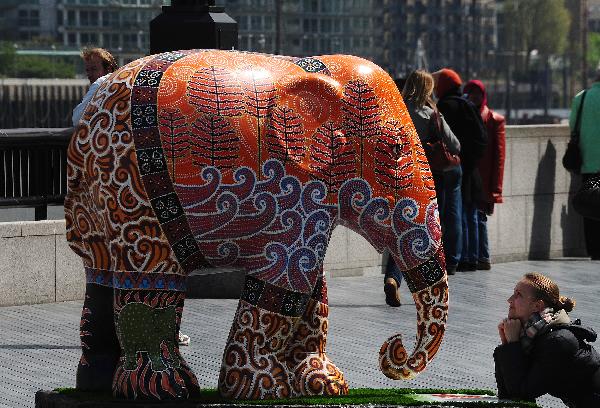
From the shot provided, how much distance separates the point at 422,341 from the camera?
23.2 ft

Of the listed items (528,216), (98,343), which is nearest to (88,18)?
(528,216)

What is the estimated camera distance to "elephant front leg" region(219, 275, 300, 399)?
6883 millimetres

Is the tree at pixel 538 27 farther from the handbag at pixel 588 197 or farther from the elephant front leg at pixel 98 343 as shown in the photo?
the elephant front leg at pixel 98 343

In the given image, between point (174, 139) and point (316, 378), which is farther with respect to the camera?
point (316, 378)

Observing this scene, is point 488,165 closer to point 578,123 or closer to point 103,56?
point 578,123

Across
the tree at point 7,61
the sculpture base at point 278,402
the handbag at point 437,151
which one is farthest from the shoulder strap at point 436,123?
the tree at point 7,61

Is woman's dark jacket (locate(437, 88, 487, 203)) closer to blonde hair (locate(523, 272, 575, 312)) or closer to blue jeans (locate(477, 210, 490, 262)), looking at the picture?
blue jeans (locate(477, 210, 490, 262))

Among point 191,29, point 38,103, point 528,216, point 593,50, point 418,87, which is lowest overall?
point 593,50

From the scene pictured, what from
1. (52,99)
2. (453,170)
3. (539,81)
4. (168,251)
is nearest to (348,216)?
(168,251)

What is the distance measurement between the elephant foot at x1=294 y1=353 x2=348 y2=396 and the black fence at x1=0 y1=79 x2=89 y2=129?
5215 cm

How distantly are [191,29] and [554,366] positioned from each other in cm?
453

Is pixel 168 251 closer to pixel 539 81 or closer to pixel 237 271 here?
pixel 237 271

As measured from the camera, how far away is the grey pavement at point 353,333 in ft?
29.7

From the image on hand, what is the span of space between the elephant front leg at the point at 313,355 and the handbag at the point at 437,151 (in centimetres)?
512
